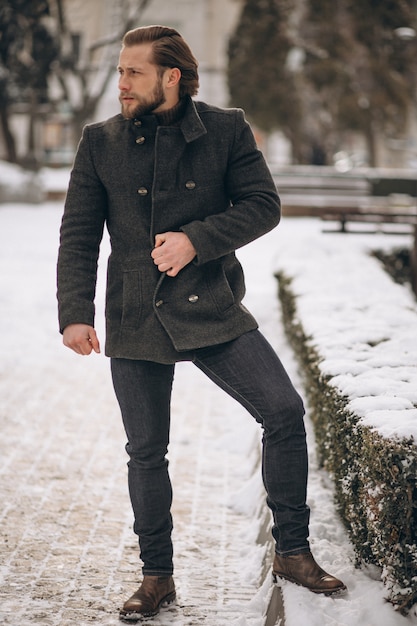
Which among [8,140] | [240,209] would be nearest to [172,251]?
[240,209]

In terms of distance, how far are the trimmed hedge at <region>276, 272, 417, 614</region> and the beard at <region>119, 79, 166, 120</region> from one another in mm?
1327

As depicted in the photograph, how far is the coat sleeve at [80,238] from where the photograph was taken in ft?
12.4

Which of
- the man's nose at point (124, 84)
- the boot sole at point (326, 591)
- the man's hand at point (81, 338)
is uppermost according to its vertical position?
the man's nose at point (124, 84)

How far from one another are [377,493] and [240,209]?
1.06 meters

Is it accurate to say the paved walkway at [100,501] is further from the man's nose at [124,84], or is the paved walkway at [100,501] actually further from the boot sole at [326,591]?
the man's nose at [124,84]

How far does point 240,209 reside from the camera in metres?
3.72

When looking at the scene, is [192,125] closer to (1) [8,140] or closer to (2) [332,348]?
(2) [332,348]

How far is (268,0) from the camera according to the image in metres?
37.0

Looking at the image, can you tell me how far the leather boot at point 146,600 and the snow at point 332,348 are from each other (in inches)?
12.0

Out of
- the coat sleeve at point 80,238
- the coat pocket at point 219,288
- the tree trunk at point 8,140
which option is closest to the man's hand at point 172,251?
the coat pocket at point 219,288

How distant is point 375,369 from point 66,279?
61.8 inches

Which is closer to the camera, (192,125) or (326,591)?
(192,125)

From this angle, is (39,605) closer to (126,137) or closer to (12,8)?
→ (126,137)

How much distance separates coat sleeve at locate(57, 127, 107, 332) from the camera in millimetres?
3770
